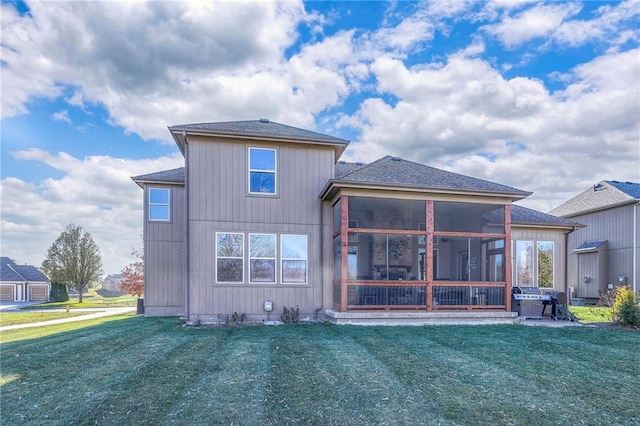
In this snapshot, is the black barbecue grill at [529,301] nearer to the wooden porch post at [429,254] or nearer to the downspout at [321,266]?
the wooden porch post at [429,254]

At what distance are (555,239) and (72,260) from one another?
33.3 m

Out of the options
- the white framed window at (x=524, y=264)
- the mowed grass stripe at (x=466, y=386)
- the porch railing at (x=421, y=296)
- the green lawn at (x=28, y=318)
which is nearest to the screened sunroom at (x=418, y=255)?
the porch railing at (x=421, y=296)

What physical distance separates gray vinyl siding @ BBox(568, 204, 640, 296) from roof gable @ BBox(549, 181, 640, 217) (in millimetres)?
369

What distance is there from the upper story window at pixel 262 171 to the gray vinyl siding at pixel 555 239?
8.51m

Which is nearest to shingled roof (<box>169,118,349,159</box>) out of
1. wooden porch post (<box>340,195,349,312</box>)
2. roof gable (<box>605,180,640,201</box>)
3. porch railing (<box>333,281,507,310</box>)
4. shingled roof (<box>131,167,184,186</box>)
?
shingled roof (<box>131,167,184,186</box>)

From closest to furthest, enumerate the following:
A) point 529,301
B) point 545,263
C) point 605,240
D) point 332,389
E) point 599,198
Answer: point 332,389 < point 529,301 < point 545,263 < point 605,240 < point 599,198

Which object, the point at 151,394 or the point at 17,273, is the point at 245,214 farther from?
the point at 17,273

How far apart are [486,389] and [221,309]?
286 inches

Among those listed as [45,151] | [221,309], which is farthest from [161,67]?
[221,309]

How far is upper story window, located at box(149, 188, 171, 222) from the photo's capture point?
12.8 metres

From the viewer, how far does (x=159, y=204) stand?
12898 mm

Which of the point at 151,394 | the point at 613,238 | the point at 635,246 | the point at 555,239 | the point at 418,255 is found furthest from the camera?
the point at 613,238

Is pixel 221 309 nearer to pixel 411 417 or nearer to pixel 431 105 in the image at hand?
pixel 411 417

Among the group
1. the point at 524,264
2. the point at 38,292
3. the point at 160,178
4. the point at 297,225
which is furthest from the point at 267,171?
the point at 38,292
